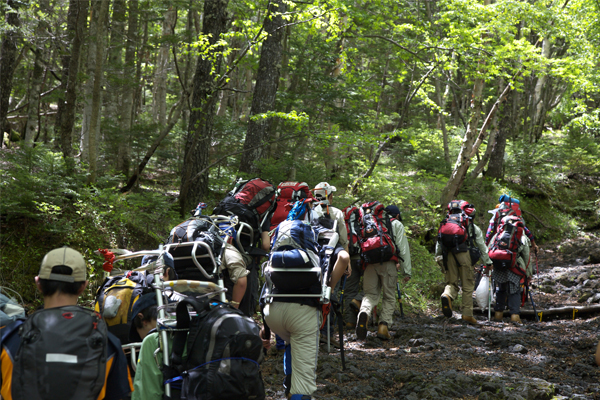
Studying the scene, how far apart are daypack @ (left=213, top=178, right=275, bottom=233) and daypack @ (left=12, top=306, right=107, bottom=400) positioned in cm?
332

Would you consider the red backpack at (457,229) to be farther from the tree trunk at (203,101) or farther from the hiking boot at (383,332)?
the tree trunk at (203,101)

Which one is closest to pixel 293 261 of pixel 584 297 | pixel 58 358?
pixel 58 358

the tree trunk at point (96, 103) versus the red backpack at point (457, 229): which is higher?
the tree trunk at point (96, 103)

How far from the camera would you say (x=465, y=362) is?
625 centimetres

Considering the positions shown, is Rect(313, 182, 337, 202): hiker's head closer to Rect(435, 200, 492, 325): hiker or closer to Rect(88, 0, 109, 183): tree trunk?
Rect(435, 200, 492, 325): hiker

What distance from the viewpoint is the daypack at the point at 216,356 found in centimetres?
261

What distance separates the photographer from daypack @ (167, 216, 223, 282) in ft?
13.4

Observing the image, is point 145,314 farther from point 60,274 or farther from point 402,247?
point 402,247

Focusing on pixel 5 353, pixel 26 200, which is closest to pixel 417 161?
pixel 26 200

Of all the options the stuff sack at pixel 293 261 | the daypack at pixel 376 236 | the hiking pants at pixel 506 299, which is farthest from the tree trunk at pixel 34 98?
the hiking pants at pixel 506 299

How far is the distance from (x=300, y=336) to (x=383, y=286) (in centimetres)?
379

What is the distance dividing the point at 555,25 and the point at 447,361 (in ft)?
39.4

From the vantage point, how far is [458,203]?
9.04 m

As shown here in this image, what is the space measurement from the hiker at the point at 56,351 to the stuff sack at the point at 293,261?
2.05 metres
